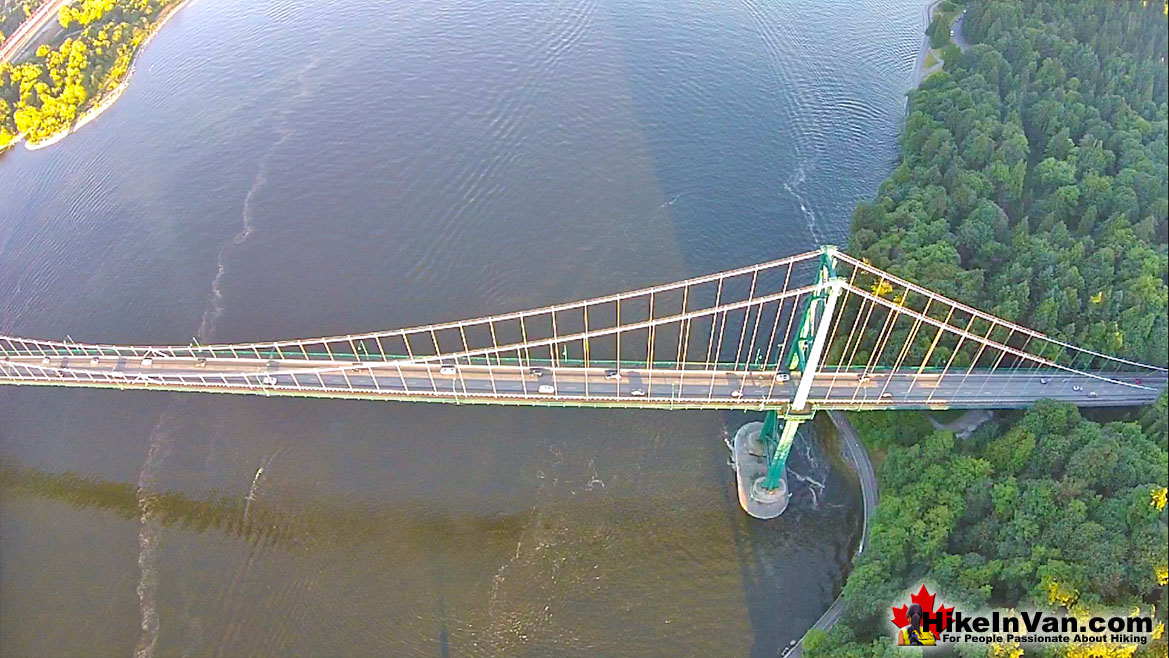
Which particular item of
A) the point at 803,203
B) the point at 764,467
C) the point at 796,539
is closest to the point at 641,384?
the point at 764,467

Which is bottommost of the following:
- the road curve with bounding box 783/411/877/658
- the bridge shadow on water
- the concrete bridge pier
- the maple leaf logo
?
the bridge shadow on water

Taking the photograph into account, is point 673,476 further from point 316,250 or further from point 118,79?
point 118,79

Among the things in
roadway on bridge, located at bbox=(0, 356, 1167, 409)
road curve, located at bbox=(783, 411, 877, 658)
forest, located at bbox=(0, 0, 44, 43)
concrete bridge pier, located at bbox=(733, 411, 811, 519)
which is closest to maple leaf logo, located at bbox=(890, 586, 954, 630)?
road curve, located at bbox=(783, 411, 877, 658)

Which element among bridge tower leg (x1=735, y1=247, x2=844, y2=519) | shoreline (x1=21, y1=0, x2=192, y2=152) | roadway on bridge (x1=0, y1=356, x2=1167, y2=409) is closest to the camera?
bridge tower leg (x1=735, y1=247, x2=844, y2=519)

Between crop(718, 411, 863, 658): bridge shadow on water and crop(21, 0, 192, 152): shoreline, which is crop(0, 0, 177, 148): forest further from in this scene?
crop(718, 411, 863, 658): bridge shadow on water

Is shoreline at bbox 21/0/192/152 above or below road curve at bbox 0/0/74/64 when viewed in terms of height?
below

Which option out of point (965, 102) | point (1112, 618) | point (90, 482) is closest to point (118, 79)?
point (90, 482)
